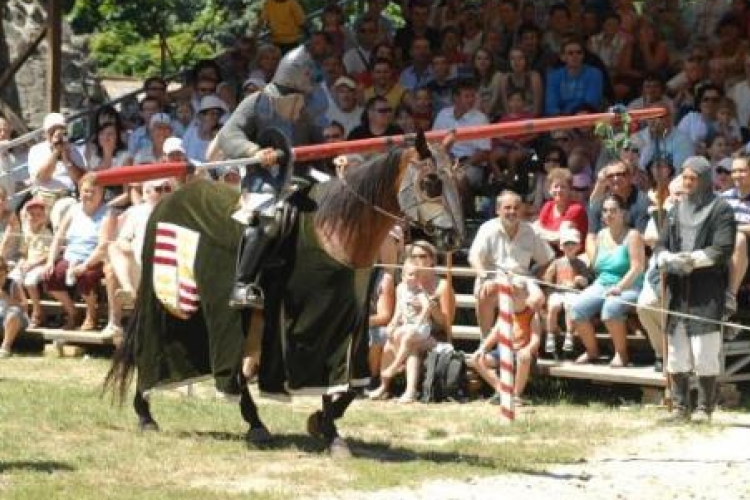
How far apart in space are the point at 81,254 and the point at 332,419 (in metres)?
5.71

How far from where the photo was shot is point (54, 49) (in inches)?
755

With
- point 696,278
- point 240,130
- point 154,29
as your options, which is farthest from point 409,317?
point 154,29

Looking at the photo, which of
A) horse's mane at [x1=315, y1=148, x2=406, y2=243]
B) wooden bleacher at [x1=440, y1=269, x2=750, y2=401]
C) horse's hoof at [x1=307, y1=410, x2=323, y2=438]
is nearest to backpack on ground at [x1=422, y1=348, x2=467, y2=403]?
wooden bleacher at [x1=440, y1=269, x2=750, y2=401]

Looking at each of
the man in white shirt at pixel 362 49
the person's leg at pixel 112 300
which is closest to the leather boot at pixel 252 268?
the person's leg at pixel 112 300

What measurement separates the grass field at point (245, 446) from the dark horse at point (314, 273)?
0.46m

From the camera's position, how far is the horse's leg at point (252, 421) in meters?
12.1

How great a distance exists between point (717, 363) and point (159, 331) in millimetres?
3884

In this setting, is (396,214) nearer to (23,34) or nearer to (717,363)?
(717,363)

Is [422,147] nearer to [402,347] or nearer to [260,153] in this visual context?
[260,153]

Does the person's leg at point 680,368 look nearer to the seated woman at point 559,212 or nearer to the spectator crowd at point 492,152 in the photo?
the spectator crowd at point 492,152

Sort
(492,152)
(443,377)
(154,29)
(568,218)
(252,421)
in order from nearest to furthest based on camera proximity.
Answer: (252,421) → (443,377) → (568,218) → (492,152) → (154,29)

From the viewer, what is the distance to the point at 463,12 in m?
19.4

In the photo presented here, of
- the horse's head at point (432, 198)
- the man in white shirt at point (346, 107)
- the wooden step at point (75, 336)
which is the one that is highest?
the man in white shirt at point (346, 107)

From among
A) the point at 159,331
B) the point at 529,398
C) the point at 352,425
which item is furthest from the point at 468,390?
the point at 159,331
